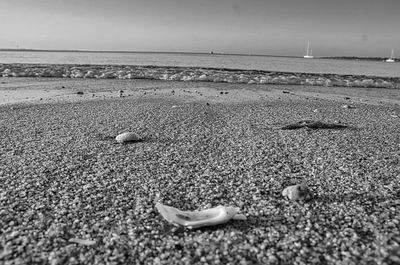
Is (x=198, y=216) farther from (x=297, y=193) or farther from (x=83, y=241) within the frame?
(x=297, y=193)

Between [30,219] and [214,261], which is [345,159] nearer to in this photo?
[214,261]

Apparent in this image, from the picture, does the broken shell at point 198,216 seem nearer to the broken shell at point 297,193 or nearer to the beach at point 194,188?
the beach at point 194,188

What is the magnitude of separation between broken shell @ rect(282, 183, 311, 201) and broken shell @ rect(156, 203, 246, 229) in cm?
70

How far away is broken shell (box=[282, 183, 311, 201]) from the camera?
11.2 ft

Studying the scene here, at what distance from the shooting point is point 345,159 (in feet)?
15.9

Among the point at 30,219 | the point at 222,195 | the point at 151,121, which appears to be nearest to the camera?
the point at 30,219

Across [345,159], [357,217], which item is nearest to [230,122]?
[345,159]

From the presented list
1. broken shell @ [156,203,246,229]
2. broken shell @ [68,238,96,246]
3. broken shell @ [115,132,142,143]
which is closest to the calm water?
broken shell @ [115,132,142,143]

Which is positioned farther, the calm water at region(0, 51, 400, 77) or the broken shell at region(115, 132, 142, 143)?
the calm water at region(0, 51, 400, 77)

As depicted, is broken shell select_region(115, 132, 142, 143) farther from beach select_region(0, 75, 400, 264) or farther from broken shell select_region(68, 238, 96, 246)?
broken shell select_region(68, 238, 96, 246)

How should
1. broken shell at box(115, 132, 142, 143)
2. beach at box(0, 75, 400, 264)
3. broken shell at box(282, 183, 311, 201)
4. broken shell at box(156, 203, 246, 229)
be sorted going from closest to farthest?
beach at box(0, 75, 400, 264) < broken shell at box(156, 203, 246, 229) < broken shell at box(282, 183, 311, 201) < broken shell at box(115, 132, 142, 143)

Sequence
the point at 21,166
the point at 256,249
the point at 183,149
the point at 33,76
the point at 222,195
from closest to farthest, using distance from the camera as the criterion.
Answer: the point at 256,249 → the point at 222,195 → the point at 21,166 → the point at 183,149 → the point at 33,76

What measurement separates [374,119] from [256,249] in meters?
7.15

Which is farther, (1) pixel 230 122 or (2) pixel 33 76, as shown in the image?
(2) pixel 33 76
